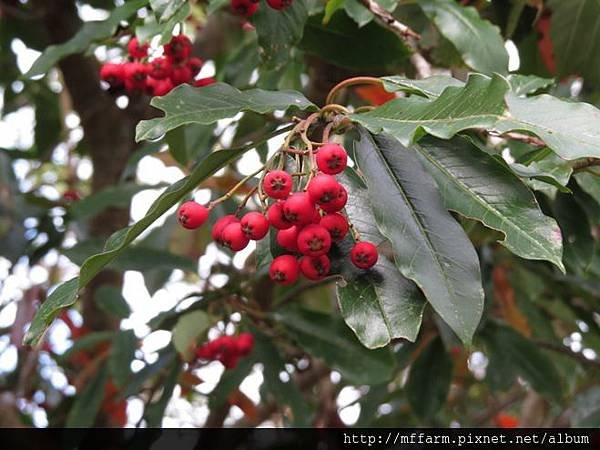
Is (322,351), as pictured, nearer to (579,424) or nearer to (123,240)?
(579,424)

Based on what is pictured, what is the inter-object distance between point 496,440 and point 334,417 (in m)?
0.68

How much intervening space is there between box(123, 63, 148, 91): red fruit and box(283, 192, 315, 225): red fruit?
0.69m

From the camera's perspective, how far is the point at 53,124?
8.95 ft

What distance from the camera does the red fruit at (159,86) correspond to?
4.61ft

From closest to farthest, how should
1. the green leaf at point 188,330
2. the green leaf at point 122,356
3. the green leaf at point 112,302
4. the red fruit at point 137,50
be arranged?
the red fruit at point 137,50, the green leaf at point 188,330, the green leaf at point 122,356, the green leaf at point 112,302

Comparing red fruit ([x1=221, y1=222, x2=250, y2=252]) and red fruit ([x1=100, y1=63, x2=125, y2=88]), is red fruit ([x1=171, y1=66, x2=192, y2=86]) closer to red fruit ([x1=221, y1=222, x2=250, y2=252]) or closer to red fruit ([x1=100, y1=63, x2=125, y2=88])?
red fruit ([x1=100, y1=63, x2=125, y2=88])

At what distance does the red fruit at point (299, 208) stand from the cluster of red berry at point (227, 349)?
3.26 feet

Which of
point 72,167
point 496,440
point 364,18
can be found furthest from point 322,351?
point 72,167

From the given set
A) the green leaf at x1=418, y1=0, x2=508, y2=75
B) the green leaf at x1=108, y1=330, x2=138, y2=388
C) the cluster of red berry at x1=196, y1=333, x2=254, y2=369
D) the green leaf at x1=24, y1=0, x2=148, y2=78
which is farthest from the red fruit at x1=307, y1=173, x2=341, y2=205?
the green leaf at x1=108, y1=330, x2=138, y2=388

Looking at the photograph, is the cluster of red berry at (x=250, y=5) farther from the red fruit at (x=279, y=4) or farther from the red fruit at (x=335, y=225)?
the red fruit at (x=335, y=225)

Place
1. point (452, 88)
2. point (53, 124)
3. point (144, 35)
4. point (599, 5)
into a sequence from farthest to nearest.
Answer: point (53, 124) < point (599, 5) < point (144, 35) < point (452, 88)

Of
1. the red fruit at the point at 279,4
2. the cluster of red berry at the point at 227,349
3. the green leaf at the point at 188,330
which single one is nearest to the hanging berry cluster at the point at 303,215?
the red fruit at the point at 279,4

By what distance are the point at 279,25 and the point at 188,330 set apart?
708mm

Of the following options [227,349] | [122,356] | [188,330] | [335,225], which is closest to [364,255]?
[335,225]
